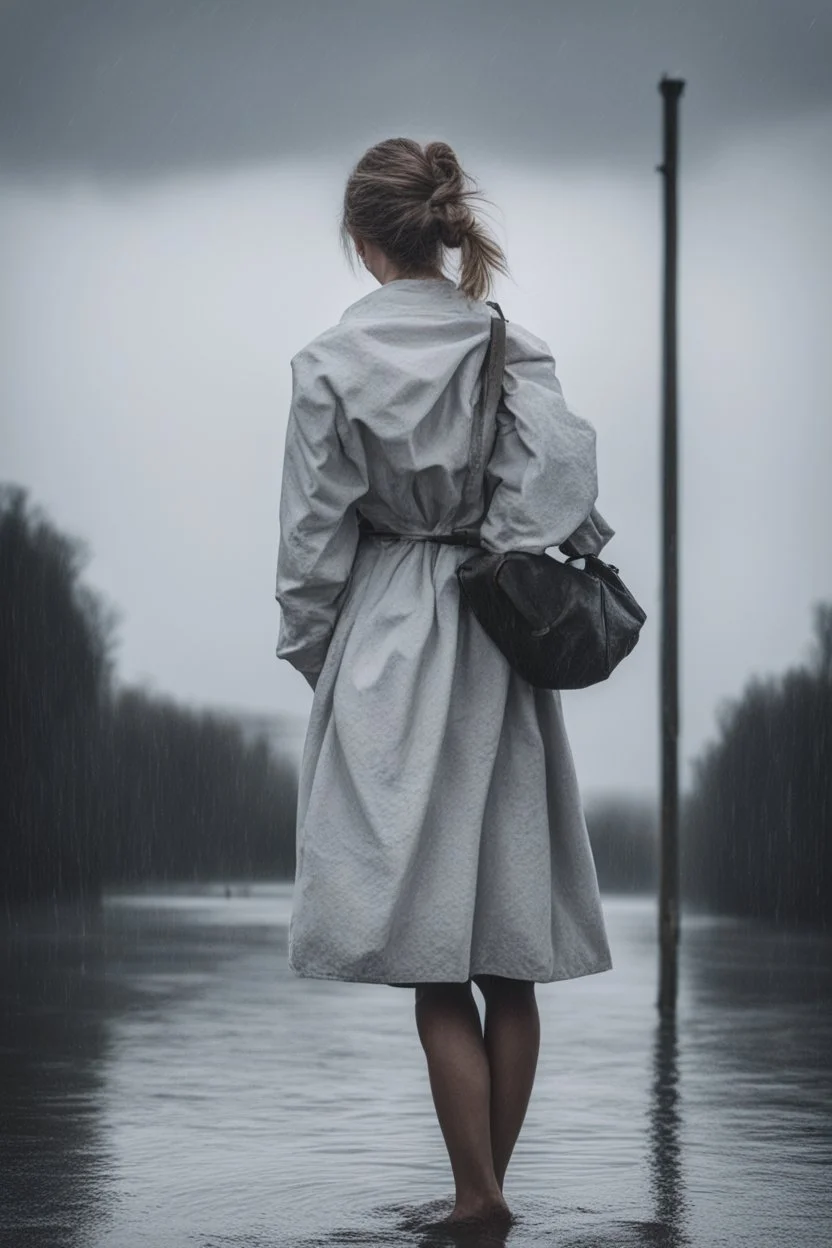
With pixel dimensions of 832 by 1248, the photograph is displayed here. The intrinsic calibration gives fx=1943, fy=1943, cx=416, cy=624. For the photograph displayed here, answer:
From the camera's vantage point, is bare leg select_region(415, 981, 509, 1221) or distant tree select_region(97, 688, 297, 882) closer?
bare leg select_region(415, 981, 509, 1221)

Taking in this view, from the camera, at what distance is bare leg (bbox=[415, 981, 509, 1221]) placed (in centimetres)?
345

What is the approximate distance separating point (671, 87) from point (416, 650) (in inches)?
249

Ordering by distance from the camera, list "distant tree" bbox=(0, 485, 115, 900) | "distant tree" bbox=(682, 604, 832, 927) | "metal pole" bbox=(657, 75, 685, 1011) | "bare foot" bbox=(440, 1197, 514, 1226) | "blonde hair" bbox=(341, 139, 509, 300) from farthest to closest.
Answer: "distant tree" bbox=(0, 485, 115, 900) < "distant tree" bbox=(682, 604, 832, 927) < "metal pole" bbox=(657, 75, 685, 1011) < "blonde hair" bbox=(341, 139, 509, 300) < "bare foot" bbox=(440, 1197, 514, 1226)

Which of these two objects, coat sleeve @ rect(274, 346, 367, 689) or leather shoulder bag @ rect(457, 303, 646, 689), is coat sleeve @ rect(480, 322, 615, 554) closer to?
leather shoulder bag @ rect(457, 303, 646, 689)

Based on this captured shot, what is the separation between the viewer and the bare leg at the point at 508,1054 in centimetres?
357

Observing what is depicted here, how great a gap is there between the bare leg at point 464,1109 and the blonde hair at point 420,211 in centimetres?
139

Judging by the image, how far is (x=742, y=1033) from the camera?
702 cm

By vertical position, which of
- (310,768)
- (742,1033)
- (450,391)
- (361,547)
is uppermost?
(450,391)

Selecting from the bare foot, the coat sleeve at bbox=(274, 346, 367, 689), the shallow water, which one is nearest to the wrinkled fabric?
the coat sleeve at bbox=(274, 346, 367, 689)

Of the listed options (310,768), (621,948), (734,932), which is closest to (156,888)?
(734,932)

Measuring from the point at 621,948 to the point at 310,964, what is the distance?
898 centimetres

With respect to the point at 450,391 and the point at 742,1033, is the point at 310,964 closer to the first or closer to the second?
the point at 450,391

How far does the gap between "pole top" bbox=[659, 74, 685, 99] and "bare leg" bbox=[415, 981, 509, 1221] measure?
21.5ft

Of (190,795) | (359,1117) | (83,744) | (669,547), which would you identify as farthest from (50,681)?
(359,1117)
